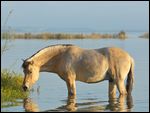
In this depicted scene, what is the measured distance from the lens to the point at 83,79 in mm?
13984

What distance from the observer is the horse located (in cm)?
1384

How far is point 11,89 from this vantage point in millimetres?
14453

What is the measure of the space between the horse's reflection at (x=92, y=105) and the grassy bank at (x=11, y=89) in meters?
0.36

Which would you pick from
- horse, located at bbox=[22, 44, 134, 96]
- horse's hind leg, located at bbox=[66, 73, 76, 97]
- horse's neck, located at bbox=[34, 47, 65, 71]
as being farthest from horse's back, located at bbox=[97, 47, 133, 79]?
horse's neck, located at bbox=[34, 47, 65, 71]

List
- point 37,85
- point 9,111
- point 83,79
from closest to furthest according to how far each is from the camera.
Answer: point 9,111, point 83,79, point 37,85

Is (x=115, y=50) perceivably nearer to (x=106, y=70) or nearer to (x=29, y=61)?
(x=106, y=70)

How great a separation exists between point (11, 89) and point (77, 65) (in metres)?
2.01

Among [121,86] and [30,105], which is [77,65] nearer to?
[121,86]

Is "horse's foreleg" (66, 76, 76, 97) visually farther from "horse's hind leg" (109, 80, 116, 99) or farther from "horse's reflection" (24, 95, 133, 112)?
"horse's hind leg" (109, 80, 116, 99)

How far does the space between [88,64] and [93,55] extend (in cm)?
32

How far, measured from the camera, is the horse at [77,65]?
13836 millimetres

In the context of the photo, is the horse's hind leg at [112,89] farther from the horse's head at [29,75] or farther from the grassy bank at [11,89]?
the grassy bank at [11,89]

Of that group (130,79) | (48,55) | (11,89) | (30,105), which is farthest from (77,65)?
(11,89)

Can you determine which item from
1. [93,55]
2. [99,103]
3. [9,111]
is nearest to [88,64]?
[93,55]
